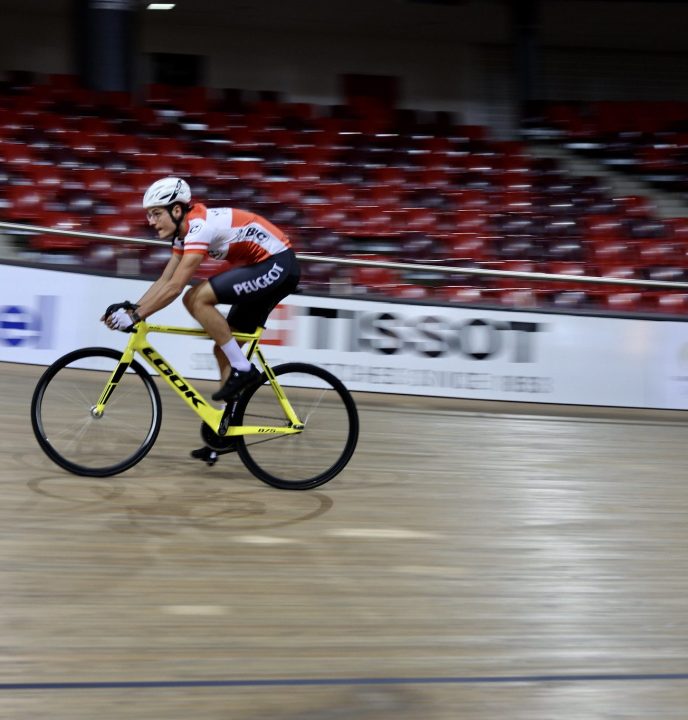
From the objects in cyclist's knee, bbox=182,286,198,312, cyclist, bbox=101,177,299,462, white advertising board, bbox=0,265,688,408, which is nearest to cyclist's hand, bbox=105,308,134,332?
cyclist, bbox=101,177,299,462

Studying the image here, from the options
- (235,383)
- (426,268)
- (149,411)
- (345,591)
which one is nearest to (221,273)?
(235,383)

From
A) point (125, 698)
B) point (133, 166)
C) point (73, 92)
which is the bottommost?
point (125, 698)

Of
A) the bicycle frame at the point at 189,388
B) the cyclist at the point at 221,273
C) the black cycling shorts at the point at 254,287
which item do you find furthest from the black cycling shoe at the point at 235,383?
the black cycling shorts at the point at 254,287

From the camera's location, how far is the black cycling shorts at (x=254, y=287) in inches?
180

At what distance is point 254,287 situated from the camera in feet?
15.1

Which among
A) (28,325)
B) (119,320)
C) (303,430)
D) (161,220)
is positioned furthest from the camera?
(28,325)

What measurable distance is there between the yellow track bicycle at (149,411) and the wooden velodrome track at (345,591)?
7.1 inches

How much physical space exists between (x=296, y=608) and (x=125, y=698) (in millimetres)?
847

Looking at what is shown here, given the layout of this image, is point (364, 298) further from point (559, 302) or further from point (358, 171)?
point (358, 171)

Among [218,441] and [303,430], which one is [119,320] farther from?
[303,430]

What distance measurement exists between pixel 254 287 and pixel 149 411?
2.49ft

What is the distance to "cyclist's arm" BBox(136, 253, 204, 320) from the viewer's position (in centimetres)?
441

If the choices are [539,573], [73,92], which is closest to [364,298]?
[539,573]

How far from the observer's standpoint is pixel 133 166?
10.7m
